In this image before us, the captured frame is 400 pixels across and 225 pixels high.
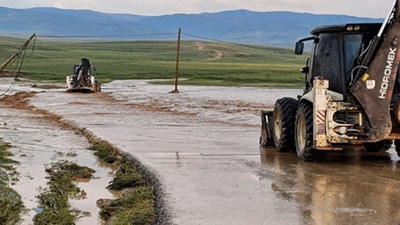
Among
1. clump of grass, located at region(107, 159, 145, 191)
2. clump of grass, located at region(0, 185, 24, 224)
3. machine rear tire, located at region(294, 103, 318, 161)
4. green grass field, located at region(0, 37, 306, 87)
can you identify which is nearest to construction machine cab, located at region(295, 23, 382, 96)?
machine rear tire, located at region(294, 103, 318, 161)

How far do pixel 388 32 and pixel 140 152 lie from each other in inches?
231

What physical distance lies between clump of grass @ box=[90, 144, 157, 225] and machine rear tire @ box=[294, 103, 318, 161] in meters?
3.08

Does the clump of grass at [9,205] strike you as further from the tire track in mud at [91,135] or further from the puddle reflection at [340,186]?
the puddle reflection at [340,186]

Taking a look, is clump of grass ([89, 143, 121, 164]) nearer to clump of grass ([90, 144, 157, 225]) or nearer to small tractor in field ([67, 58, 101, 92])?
clump of grass ([90, 144, 157, 225])

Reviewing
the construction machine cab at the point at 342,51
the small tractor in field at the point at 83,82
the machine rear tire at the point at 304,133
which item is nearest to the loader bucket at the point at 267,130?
the machine rear tire at the point at 304,133

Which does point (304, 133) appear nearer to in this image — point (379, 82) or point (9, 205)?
point (379, 82)

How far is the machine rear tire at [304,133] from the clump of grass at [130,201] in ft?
10.1

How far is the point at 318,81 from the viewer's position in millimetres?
13555

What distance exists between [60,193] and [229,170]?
3.00 m

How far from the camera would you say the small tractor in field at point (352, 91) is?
1298cm

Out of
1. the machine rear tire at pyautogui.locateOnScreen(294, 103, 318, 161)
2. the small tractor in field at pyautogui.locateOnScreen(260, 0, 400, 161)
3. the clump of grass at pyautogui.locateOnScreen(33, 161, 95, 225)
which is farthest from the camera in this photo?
the machine rear tire at pyautogui.locateOnScreen(294, 103, 318, 161)

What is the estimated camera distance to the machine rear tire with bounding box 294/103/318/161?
13.9 metres

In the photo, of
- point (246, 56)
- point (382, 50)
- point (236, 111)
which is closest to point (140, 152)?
point (382, 50)

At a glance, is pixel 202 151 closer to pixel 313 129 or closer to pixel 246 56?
pixel 313 129
